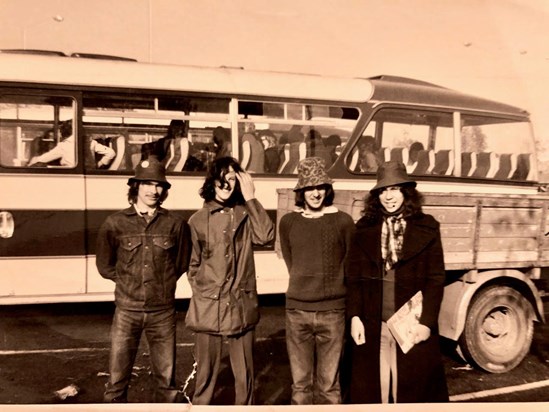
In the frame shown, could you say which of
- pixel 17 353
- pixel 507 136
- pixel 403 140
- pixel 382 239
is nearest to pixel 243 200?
pixel 382 239

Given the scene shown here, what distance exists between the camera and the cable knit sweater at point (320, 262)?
294 centimetres

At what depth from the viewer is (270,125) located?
17.9 feet

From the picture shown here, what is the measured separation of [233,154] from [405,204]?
2847 millimetres

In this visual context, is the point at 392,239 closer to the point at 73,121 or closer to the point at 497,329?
the point at 497,329

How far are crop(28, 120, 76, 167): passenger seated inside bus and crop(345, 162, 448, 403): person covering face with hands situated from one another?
3.22 metres

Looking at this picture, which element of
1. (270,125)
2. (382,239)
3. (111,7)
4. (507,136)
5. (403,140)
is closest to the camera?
(382,239)

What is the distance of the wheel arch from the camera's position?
407cm

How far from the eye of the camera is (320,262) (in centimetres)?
296

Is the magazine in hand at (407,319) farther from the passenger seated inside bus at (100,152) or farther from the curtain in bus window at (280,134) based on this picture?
the passenger seated inside bus at (100,152)

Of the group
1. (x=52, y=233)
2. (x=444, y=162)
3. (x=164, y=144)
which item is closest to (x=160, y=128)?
(x=164, y=144)

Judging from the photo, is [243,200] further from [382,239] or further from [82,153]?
[82,153]

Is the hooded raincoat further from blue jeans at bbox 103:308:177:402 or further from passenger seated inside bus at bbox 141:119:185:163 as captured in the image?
passenger seated inside bus at bbox 141:119:185:163

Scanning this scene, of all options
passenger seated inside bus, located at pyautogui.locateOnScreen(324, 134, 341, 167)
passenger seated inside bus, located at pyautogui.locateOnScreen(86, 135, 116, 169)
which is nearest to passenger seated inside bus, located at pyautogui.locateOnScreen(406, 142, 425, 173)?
passenger seated inside bus, located at pyautogui.locateOnScreen(324, 134, 341, 167)

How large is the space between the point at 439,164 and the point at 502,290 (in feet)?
7.79
